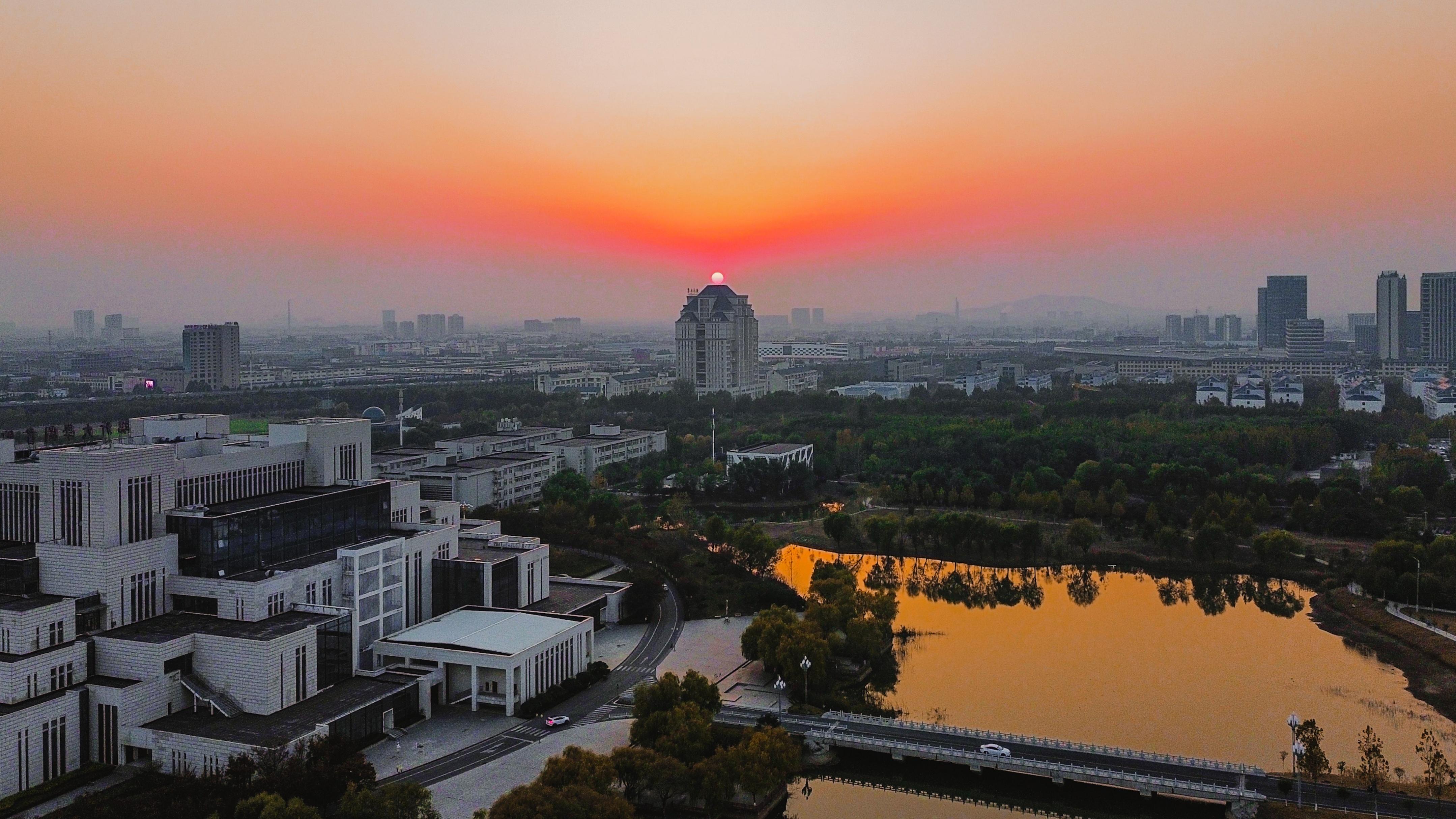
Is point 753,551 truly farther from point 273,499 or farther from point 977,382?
point 977,382

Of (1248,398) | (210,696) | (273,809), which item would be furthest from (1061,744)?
(1248,398)

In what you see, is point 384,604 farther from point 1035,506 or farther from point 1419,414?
point 1419,414

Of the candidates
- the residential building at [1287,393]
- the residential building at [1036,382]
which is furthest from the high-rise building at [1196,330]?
the residential building at [1287,393]

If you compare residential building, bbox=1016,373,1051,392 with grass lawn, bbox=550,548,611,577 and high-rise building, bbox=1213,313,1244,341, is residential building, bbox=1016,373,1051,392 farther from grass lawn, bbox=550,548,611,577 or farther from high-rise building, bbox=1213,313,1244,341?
high-rise building, bbox=1213,313,1244,341

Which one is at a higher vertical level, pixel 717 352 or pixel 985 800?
pixel 717 352

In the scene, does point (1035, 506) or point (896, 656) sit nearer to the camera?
point (896, 656)

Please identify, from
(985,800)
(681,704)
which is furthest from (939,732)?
(681,704)

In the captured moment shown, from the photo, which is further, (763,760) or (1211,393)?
(1211,393)
